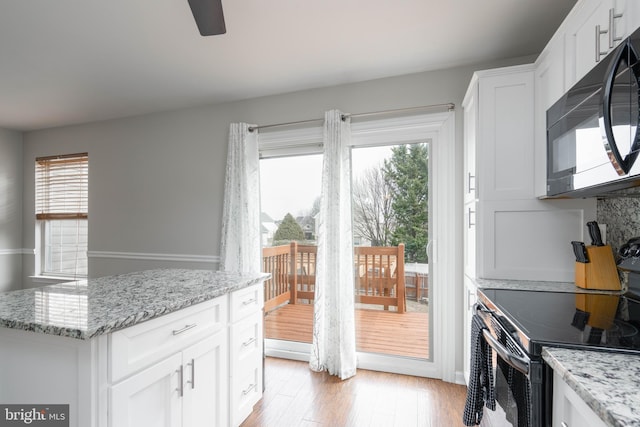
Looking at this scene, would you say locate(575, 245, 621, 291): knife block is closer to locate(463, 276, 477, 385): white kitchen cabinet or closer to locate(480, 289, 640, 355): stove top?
locate(480, 289, 640, 355): stove top

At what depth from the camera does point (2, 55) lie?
2.46 meters

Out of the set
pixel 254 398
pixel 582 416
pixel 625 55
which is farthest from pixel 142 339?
pixel 625 55

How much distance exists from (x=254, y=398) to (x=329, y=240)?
4.26 feet

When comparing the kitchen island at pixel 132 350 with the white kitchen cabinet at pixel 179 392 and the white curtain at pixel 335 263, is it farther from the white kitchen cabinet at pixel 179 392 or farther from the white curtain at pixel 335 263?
the white curtain at pixel 335 263

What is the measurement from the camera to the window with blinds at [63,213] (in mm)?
4141

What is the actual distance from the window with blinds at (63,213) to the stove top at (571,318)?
4.67 m

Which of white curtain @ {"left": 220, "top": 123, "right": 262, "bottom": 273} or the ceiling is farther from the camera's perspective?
white curtain @ {"left": 220, "top": 123, "right": 262, "bottom": 273}

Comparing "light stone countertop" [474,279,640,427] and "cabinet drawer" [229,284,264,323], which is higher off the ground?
"light stone countertop" [474,279,640,427]

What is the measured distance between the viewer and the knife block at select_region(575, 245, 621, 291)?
172cm

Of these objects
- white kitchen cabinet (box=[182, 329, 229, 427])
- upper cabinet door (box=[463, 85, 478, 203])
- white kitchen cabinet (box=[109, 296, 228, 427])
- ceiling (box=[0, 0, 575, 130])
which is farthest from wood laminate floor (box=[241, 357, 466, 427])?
ceiling (box=[0, 0, 575, 130])

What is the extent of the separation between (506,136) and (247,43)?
6.11 ft

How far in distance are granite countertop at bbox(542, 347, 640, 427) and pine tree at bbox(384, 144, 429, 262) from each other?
1.81 m

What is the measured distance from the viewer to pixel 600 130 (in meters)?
1.18

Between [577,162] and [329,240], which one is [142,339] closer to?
[329,240]
